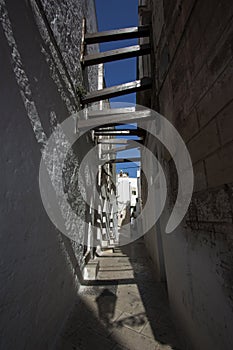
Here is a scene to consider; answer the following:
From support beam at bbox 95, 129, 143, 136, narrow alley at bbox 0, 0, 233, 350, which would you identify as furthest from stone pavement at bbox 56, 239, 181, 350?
support beam at bbox 95, 129, 143, 136

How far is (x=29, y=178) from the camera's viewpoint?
164cm

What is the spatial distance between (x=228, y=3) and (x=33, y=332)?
3054 mm

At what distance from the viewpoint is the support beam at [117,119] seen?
320 cm

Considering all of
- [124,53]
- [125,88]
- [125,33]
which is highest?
[125,33]

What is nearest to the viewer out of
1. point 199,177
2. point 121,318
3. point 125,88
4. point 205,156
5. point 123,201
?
point 205,156

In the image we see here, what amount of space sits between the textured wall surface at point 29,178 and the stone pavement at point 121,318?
302 mm

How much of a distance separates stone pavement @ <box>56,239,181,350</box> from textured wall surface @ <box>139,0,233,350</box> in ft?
1.32

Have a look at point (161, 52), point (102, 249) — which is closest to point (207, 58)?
point (161, 52)

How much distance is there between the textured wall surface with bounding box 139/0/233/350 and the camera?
46.1 inches

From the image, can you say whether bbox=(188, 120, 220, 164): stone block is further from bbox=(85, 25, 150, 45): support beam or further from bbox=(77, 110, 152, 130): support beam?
bbox=(85, 25, 150, 45): support beam

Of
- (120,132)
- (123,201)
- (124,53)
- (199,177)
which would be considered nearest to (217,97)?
(199,177)

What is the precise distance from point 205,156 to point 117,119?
2174mm

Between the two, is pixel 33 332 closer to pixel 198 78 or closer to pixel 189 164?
pixel 189 164

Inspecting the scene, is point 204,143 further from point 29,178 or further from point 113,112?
point 113,112
